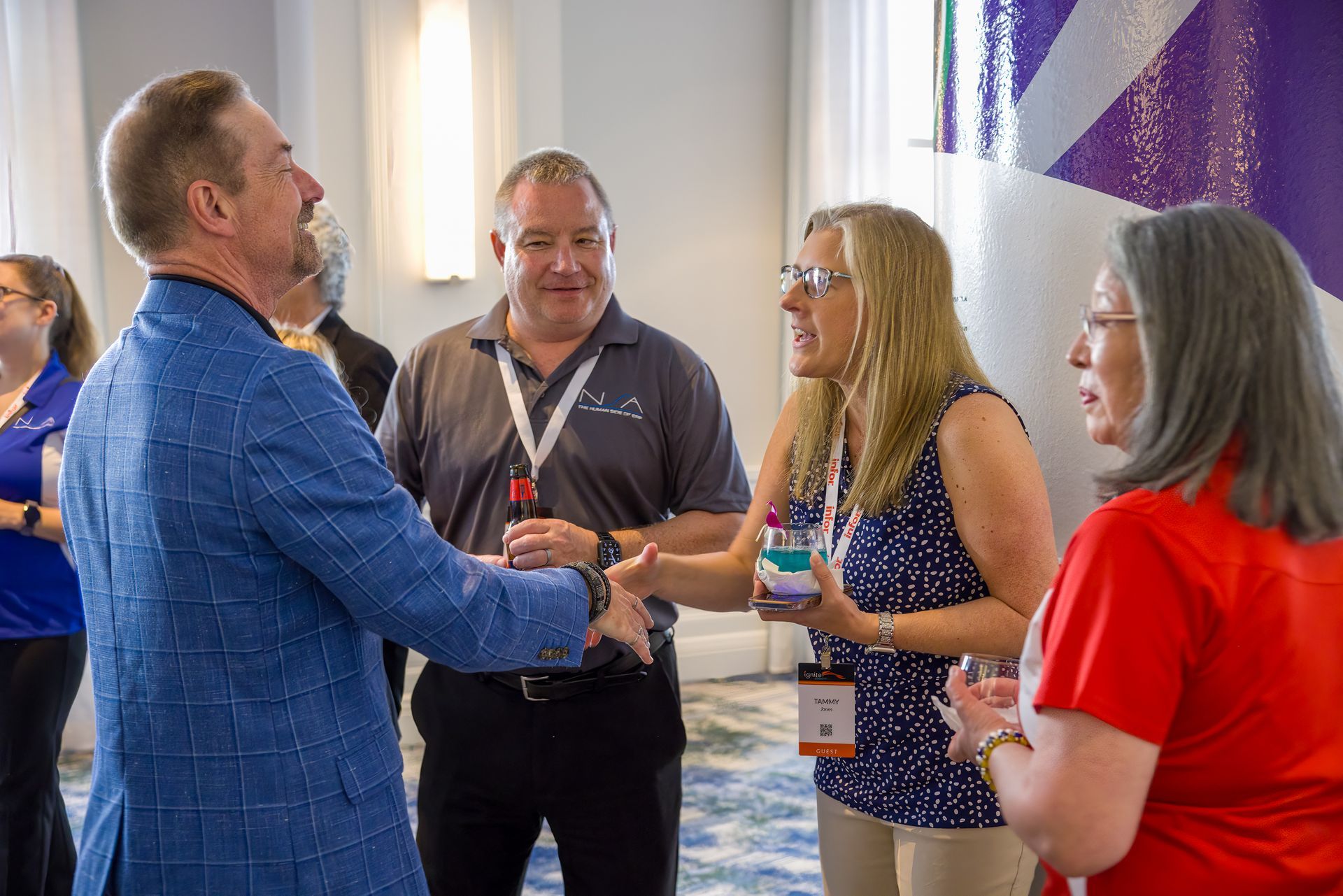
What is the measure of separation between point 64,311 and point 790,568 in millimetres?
2517

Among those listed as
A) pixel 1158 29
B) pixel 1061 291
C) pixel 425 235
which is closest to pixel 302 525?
pixel 1061 291

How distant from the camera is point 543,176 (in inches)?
96.1

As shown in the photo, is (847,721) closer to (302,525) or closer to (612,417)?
(612,417)

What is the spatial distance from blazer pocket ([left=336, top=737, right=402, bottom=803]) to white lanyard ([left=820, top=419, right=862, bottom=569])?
0.82 m

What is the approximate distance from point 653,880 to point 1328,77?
73.0 inches

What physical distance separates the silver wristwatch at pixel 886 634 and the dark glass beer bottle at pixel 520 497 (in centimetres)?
74

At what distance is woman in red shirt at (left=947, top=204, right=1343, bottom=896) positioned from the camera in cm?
112

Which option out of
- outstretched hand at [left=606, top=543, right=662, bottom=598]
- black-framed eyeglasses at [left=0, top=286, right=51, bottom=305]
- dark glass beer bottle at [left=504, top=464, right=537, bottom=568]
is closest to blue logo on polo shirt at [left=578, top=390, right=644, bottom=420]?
dark glass beer bottle at [left=504, top=464, right=537, bottom=568]

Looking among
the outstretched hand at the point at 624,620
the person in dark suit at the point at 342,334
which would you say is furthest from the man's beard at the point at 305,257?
the person in dark suit at the point at 342,334

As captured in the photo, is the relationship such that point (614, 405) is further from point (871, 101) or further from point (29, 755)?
point (871, 101)

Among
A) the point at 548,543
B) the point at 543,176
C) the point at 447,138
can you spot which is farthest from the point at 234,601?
the point at 447,138

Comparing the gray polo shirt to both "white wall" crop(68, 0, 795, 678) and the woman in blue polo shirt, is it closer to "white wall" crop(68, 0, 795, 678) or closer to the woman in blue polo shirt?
the woman in blue polo shirt

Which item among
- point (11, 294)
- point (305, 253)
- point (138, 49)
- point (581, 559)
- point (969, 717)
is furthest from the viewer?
point (138, 49)

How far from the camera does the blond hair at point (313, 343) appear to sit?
3256 mm
